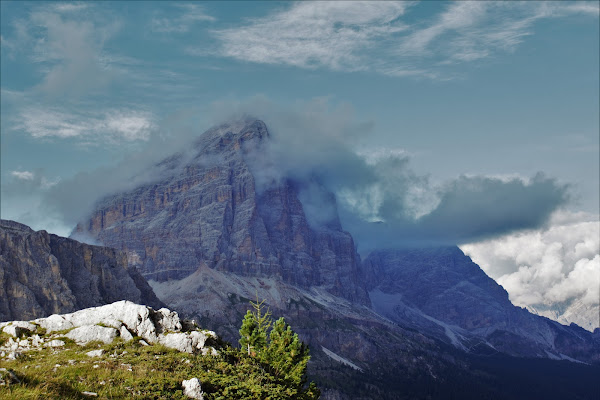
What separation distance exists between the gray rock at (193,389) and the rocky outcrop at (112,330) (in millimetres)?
11827

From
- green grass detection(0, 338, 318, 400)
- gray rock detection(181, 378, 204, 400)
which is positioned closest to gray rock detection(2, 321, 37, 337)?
green grass detection(0, 338, 318, 400)

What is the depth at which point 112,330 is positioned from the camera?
58938mm

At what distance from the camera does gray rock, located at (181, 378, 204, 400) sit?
4503 cm

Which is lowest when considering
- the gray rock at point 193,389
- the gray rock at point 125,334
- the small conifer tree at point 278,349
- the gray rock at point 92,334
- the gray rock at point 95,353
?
the small conifer tree at point 278,349

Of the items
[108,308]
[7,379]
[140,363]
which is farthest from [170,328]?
[7,379]

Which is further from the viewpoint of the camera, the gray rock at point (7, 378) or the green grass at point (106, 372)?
the green grass at point (106, 372)

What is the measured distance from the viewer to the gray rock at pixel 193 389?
148 ft

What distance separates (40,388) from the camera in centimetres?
3981

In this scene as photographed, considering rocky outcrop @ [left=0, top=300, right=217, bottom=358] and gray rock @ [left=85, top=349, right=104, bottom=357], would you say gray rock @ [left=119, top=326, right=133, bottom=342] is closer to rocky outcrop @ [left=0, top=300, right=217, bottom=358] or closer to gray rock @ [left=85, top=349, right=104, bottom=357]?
rocky outcrop @ [left=0, top=300, right=217, bottom=358]

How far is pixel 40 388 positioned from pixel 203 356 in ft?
59.8

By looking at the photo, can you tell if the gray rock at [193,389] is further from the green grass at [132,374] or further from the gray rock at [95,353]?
the gray rock at [95,353]

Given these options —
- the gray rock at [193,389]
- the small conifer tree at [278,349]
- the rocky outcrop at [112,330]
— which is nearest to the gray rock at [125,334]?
the rocky outcrop at [112,330]

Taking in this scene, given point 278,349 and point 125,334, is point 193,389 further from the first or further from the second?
point 278,349

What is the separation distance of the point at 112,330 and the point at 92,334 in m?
1.91
